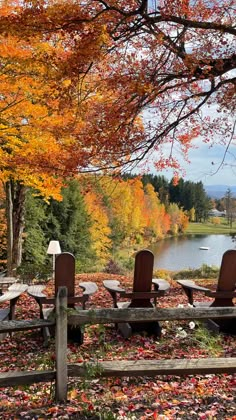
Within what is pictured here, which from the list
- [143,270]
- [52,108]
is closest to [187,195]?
[52,108]

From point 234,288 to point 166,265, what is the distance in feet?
125

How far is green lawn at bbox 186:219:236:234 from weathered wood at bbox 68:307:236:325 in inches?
3368

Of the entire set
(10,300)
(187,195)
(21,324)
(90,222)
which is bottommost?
(10,300)

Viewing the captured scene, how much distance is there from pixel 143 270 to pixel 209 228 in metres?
94.3

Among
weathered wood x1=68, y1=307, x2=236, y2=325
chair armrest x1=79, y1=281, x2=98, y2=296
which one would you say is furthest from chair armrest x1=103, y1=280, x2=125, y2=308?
weathered wood x1=68, y1=307, x2=236, y2=325

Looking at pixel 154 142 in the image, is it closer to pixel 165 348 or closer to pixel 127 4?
pixel 127 4

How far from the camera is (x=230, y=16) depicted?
7070mm

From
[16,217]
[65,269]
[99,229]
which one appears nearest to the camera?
[65,269]

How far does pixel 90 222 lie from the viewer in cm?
3173

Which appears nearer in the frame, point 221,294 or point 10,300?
point 221,294

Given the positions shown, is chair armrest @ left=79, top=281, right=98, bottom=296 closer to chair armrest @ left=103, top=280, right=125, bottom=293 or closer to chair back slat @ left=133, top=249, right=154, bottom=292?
chair armrest @ left=103, top=280, right=125, bottom=293

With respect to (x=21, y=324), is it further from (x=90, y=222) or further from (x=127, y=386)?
(x=90, y=222)

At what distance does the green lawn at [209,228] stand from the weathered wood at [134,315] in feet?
281

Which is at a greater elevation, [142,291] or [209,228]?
[142,291]
